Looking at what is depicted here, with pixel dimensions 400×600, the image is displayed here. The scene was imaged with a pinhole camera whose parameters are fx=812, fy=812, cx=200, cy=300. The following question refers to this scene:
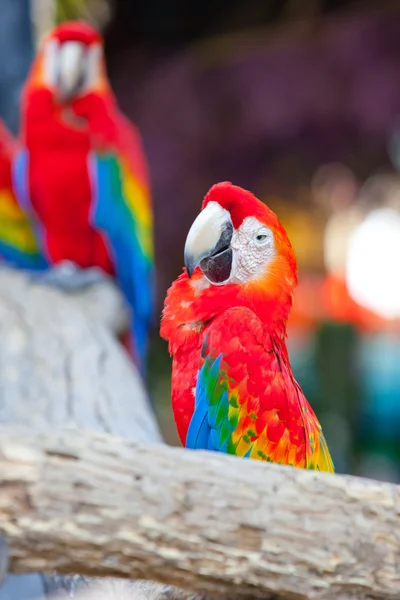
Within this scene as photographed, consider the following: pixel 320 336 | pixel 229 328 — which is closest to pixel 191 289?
pixel 229 328

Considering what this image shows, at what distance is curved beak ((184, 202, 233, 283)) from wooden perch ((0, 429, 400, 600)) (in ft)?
0.52

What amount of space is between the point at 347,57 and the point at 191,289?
1806 mm

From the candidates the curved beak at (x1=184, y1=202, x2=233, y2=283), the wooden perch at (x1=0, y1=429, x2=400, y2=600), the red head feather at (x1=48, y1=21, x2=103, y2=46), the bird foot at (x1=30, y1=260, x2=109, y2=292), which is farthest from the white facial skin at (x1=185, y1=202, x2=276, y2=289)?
the red head feather at (x1=48, y1=21, x2=103, y2=46)

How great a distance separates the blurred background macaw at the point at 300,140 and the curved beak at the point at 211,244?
1.67 metres

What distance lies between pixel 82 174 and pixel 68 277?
21cm

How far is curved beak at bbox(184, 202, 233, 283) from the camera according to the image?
0.62 m

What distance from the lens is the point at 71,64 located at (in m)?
1.60

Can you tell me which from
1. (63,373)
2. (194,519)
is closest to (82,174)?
(63,373)

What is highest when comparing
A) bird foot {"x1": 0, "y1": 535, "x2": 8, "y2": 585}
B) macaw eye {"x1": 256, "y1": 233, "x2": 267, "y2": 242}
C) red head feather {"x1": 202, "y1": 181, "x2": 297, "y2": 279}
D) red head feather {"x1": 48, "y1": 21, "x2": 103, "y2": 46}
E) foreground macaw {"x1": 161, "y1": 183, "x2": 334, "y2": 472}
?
red head feather {"x1": 48, "y1": 21, "x2": 103, "y2": 46}

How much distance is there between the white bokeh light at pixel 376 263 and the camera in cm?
292

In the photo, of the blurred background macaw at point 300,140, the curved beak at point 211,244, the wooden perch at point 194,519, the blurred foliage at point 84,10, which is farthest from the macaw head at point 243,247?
the blurred foliage at point 84,10

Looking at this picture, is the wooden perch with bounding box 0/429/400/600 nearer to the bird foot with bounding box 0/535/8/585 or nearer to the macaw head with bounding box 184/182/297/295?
the bird foot with bounding box 0/535/8/585

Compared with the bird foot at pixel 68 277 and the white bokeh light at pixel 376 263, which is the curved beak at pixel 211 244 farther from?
the white bokeh light at pixel 376 263

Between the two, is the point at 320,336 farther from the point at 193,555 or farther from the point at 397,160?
the point at 193,555
